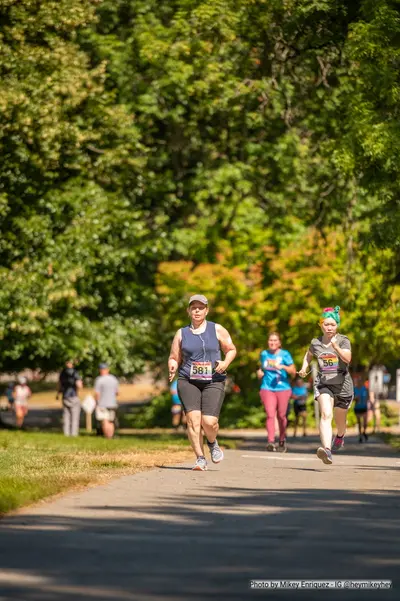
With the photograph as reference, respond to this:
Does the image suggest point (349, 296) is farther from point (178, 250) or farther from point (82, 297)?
point (82, 297)

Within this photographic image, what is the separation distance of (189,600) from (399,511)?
4306mm

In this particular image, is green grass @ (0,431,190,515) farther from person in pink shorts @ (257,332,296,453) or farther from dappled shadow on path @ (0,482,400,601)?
person in pink shorts @ (257,332,296,453)

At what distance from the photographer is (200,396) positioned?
14.9 m

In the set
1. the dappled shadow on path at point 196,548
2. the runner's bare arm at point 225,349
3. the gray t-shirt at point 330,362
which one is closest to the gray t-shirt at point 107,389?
the gray t-shirt at point 330,362

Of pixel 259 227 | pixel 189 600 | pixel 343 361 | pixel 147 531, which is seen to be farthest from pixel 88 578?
pixel 259 227

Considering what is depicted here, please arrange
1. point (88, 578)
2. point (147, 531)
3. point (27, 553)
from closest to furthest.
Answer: point (88, 578) → point (27, 553) → point (147, 531)

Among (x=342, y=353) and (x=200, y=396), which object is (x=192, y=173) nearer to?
(x=342, y=353)

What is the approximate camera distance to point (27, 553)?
7801 millimetres

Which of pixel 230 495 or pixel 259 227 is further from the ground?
pixel 259 227

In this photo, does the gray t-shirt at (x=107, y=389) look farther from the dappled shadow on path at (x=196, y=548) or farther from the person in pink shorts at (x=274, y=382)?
the dappled shadow on path at (x=196, y=548)

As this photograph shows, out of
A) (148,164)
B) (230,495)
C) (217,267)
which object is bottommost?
(230,495)

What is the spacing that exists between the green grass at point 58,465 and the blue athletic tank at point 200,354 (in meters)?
1.14

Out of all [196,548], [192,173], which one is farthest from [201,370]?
[192,173]

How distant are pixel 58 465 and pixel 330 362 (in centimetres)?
364
